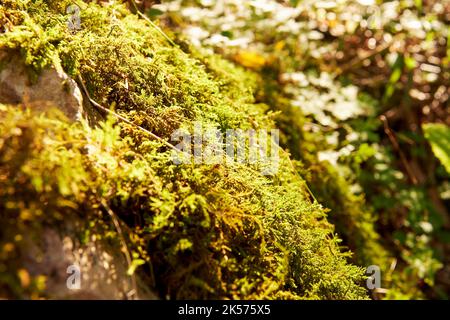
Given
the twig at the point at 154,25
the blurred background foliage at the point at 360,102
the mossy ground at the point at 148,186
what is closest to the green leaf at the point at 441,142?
the blurred background foliage at the point at 360,102

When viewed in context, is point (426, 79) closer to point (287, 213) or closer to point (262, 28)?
point (262, 28)

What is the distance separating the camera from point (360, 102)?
346 cm

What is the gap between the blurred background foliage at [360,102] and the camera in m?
2.79

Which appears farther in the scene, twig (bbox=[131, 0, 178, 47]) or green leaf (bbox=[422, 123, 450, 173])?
green leaf (bbox=[422, 123, 450, 173])

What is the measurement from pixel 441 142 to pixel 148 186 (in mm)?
2595

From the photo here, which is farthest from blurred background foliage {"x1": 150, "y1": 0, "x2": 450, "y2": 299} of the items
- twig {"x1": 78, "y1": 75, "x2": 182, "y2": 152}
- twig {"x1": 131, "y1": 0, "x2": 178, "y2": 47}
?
twig {"x1": 78, "y1": 75, "x2": 182, "y2": 152}

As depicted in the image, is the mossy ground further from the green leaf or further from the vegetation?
the green leaf

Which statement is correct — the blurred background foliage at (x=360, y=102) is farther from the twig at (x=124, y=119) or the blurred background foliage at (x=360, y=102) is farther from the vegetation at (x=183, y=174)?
the twig at (x=124, y=119)

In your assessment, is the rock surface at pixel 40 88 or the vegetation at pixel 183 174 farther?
the rock surface at pixel 40 88

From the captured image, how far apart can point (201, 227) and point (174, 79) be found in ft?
2.72

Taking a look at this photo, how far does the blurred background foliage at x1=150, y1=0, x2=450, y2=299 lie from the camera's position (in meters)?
2.79

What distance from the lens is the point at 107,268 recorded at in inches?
49.4

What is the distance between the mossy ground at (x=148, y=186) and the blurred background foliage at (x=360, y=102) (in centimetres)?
70
